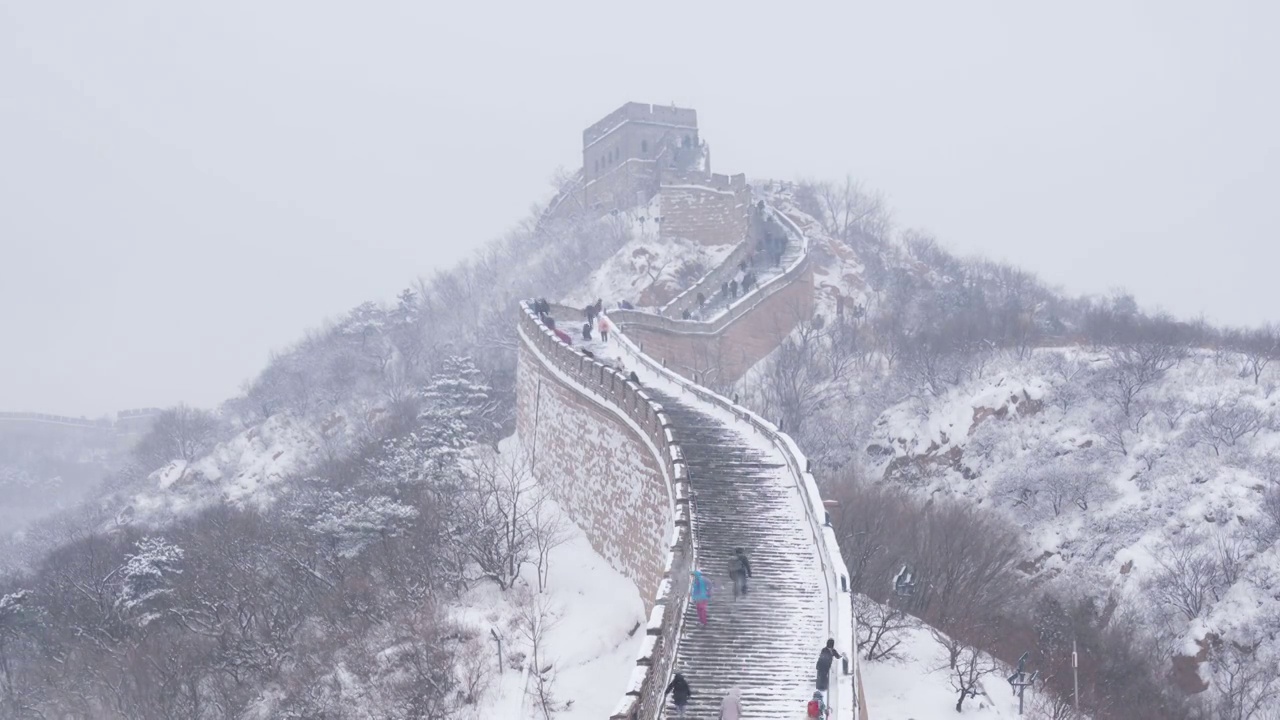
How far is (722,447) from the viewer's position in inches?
842

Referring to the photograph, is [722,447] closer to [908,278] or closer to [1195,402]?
[1195,402]

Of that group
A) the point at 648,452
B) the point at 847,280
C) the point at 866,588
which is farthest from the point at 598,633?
the point at 847,280

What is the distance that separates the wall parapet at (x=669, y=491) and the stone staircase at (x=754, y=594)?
35 centimetres

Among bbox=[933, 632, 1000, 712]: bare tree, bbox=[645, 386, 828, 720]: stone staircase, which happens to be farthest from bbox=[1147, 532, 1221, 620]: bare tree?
bbox=[645, 386, 828, 720]: stone staircase

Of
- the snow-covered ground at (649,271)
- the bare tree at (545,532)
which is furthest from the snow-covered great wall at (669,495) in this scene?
the snow-covered ground at (649,271)

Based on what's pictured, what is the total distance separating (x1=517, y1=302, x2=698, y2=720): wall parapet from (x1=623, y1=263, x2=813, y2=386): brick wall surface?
694cm

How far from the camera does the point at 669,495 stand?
787 inches

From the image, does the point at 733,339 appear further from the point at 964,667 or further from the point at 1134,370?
the point at 964,667

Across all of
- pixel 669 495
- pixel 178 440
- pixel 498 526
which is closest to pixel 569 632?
pixel 669 495

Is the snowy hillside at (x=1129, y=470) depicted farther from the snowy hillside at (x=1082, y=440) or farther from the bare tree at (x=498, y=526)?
the bare tree at (x=498, y=526)

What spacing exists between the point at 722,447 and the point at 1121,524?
14.8 metres

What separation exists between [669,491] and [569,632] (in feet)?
13.8

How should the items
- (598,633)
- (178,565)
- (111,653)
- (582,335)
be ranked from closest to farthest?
1. (598,633)
2. (111,653)
3. (178,565)
4. (582,335)

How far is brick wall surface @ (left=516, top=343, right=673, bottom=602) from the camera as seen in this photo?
70.3 feet
